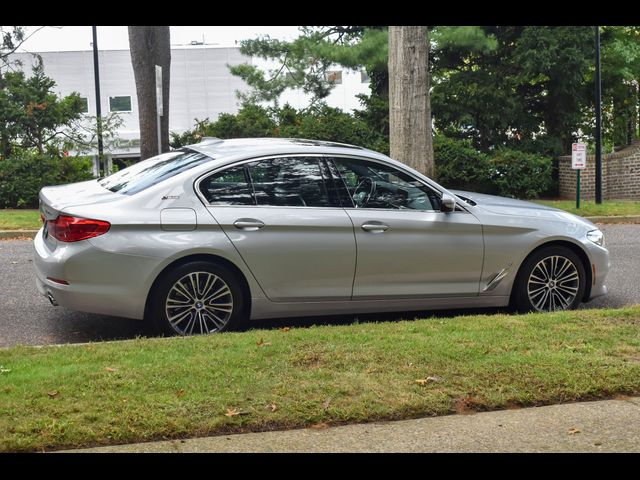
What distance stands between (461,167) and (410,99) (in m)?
7.74

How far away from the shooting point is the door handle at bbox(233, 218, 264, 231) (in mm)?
6316

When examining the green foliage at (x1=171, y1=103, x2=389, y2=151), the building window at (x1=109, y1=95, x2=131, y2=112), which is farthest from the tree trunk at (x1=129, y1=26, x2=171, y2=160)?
the building window at (x1=109, y1=95, x2=131, y2=112)

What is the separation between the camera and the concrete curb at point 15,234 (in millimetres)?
12641

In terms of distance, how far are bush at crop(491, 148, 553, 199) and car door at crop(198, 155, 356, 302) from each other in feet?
46.4

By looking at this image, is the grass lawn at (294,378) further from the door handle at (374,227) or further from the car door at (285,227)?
the door handle at (374,227)

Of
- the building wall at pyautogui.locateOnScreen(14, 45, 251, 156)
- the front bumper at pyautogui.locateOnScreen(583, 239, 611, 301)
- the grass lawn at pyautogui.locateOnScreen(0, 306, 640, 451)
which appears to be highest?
the building wall at pyautogui.locateOnScreen(14, 45, 251, 156)

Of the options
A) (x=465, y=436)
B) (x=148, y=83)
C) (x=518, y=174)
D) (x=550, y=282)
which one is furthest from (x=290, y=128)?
(x=465, y=436)

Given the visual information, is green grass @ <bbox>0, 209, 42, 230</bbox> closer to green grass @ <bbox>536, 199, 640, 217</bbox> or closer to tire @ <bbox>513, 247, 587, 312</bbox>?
tire @ <bbox>513, 247, 587, 312</bbox>

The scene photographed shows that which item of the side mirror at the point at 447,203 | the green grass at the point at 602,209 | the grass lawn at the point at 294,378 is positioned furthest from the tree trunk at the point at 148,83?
the grass lawn at the point at 294,378

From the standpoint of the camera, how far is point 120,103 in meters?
37.8

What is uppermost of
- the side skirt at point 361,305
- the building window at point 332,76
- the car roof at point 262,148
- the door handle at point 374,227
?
the building window at point 332,76

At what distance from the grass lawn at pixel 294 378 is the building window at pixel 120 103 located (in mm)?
33460

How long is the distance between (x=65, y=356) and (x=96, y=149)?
1515cm

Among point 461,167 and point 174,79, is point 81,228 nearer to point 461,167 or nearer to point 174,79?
point 461,167
